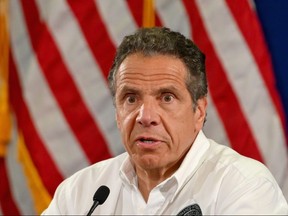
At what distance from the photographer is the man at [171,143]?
1872 mm

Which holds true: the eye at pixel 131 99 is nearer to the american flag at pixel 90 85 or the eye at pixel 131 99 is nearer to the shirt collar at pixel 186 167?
the shirt collar at pixel 186 167

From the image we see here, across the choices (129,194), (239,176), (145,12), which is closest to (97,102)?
(145,12)

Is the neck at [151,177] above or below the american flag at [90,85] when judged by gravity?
below

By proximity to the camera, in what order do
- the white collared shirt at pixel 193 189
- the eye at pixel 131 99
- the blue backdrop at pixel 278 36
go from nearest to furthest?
the white collared shirt at pixel 193 189 < the eye at pixel 131 99 < the blue backdrop at pixel 278 36

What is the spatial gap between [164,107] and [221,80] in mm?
950

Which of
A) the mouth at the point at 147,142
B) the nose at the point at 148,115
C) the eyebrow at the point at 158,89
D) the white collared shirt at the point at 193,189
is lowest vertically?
the white collared shirt at the point at 193,189

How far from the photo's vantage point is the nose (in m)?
1.87

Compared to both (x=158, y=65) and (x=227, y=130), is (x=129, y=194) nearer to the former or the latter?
(x=158, y=65)

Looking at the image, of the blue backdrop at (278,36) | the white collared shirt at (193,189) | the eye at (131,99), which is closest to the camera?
the white collared shirt at (193,189)

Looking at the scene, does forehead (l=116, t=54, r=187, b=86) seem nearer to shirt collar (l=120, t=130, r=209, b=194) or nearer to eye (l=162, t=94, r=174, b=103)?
eye (l=162, t=94, r=174, b=103)

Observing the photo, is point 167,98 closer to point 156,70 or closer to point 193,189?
point 156,70

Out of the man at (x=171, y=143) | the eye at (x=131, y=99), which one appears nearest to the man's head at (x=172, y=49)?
the man at (x=171, y=143)

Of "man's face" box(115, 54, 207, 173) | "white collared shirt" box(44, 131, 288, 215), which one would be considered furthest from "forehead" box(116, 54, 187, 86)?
"white collared shirt" box(44, 131, 288, 215)

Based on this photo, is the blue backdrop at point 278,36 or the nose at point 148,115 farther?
the blue backdrop at point 278,36
